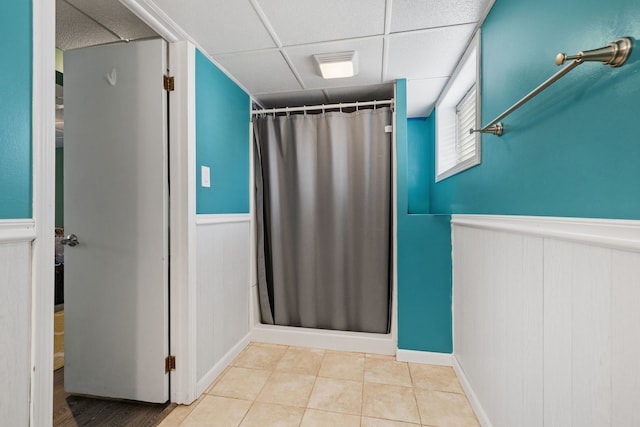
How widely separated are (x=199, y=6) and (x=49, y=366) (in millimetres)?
1621

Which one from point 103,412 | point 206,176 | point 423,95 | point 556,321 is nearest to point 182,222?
point 206,176

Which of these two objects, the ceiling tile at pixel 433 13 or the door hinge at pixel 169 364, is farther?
the door hinge at pixel 169 364

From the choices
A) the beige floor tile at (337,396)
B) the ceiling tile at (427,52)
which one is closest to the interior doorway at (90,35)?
the beige floor tile at (337,396)

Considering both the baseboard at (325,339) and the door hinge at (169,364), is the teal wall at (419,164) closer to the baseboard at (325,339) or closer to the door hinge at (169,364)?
the baseboard at (325,339)

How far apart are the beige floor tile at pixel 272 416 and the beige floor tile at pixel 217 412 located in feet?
0.15

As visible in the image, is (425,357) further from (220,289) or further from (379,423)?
(220,289)

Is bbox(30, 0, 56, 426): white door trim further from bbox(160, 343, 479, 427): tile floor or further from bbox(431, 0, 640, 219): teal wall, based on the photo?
bbox(431, 0, 640, 219): teal wall

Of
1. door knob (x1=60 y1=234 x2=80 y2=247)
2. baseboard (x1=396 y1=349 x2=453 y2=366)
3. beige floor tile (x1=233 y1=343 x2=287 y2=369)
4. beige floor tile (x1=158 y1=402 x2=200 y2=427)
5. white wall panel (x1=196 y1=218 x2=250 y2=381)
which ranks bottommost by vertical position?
beige floor tile (x1=233 y1=343 x2=287 y2=369)

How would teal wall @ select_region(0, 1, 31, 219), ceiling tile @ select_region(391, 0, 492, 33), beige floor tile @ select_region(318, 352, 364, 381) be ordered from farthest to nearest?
beige floor tile @ select_region(318, 352, 364, 381) < ceiling tile @ select_region(391, 0, 492, 33) < teal wall @ select_region(0, 1, 31, 219)

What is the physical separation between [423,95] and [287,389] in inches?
98.2

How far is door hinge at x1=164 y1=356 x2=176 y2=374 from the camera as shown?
159 centimetres

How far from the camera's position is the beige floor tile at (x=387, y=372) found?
183 centimetres

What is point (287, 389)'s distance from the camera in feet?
5.73

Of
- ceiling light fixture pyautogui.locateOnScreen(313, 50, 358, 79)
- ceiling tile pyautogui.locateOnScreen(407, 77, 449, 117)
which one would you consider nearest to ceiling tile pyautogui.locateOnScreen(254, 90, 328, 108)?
ceiling light fixture pyautogui.locateOnScreen(313, 50, 358, 79)
